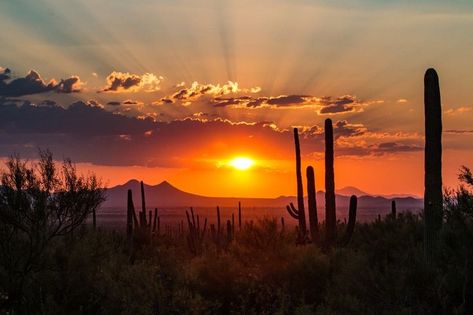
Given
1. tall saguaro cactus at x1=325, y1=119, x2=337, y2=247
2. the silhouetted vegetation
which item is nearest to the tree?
the silhouetted vegetation

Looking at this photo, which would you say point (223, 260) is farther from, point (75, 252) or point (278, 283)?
point (75, 252)

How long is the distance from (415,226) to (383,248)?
232 centimetres

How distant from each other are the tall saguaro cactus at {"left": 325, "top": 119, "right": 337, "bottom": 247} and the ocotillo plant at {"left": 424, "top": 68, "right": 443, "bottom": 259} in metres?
7.47

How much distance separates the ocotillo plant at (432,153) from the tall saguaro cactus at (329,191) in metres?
7.47

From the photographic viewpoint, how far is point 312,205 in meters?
29.0

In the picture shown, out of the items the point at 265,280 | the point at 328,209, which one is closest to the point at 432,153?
the point at 265,280

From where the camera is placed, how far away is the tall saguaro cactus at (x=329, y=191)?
25.0 metres

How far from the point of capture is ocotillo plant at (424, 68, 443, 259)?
17.1 meters

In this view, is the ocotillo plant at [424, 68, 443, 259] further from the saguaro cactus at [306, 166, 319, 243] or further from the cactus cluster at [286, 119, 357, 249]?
the saguaro cactus at [306, 166, 319, 243]

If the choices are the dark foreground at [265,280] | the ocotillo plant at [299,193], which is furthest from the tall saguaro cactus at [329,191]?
the dark foreground at [265,280]

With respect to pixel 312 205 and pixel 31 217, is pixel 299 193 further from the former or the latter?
pixel 31 217

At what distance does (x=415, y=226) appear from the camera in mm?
21703

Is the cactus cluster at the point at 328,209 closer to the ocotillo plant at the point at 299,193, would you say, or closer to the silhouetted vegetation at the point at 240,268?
the ocotillo plant at the point at 299,193

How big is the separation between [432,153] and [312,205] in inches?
448
